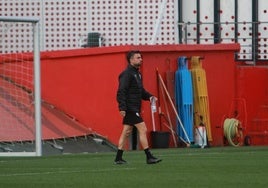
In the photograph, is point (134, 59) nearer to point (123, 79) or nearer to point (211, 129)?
point (123, 79)

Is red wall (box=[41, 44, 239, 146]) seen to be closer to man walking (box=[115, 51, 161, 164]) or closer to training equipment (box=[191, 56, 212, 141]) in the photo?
training equipment (box=[191, 56, 212, 141])

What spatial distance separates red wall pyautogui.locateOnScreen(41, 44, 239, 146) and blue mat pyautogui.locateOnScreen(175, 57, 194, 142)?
506mm

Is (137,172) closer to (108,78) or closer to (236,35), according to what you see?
(108,78)

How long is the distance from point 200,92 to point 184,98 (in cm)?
60

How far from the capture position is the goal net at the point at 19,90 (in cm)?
2442

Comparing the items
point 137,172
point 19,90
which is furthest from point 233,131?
point 137,172

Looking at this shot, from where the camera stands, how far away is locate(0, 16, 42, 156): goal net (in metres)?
24.4

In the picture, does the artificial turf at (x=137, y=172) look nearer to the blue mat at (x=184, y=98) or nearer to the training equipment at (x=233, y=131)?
the blue mat at (x=184, y=98)

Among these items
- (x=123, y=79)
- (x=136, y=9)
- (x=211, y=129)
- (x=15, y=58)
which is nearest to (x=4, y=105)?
(x=15, y=58)

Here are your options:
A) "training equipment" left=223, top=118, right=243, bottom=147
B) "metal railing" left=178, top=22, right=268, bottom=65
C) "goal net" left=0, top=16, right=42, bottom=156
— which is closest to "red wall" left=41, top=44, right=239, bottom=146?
"training equipment" left=223, top=118, right=243, bottom=147

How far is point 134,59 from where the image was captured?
19.3 metres

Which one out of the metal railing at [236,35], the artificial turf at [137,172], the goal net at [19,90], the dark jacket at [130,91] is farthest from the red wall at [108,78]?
the dark jacket at [130,91]

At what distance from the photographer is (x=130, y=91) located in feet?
64.0

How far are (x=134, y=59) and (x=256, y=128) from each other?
1482 centimetres
